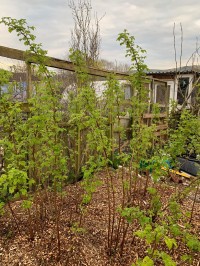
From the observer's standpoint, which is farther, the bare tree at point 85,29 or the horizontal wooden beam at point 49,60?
the bare tree at point 85,29

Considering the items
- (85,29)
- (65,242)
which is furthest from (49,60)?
(85,29)

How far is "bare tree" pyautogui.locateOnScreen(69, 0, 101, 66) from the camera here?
691 cm

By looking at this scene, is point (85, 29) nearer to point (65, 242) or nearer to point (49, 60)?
point (49, 60)

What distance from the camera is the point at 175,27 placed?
6707mm

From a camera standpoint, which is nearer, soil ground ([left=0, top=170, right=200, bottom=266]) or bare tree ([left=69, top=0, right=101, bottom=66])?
soil ground ([left=0, top=170, right=200, bottom=266])

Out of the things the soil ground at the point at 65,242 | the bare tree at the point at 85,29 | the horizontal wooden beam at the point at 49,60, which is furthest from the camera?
the bare tree at the point at 85,29

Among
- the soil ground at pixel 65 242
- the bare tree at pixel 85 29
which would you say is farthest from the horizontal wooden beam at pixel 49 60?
the bare tree at pixel 85 29

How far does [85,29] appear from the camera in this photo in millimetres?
6949

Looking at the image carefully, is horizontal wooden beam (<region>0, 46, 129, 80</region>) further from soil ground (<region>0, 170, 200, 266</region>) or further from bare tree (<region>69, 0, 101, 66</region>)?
bare tree (<region>69, 0, 101, 66</region>)

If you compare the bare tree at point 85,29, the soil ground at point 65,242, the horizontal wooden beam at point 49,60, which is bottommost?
the soil ground at point 65,242

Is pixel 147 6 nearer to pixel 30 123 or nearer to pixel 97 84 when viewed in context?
pixel 97 84

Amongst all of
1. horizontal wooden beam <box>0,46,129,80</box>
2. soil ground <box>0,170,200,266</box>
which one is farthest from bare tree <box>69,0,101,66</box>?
soil ground <box>0,170,200,266</box>

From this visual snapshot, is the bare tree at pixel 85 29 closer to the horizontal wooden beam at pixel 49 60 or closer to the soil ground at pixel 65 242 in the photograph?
the horizontal wooden beam at pixel 49 60

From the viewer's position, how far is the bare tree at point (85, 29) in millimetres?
6914
